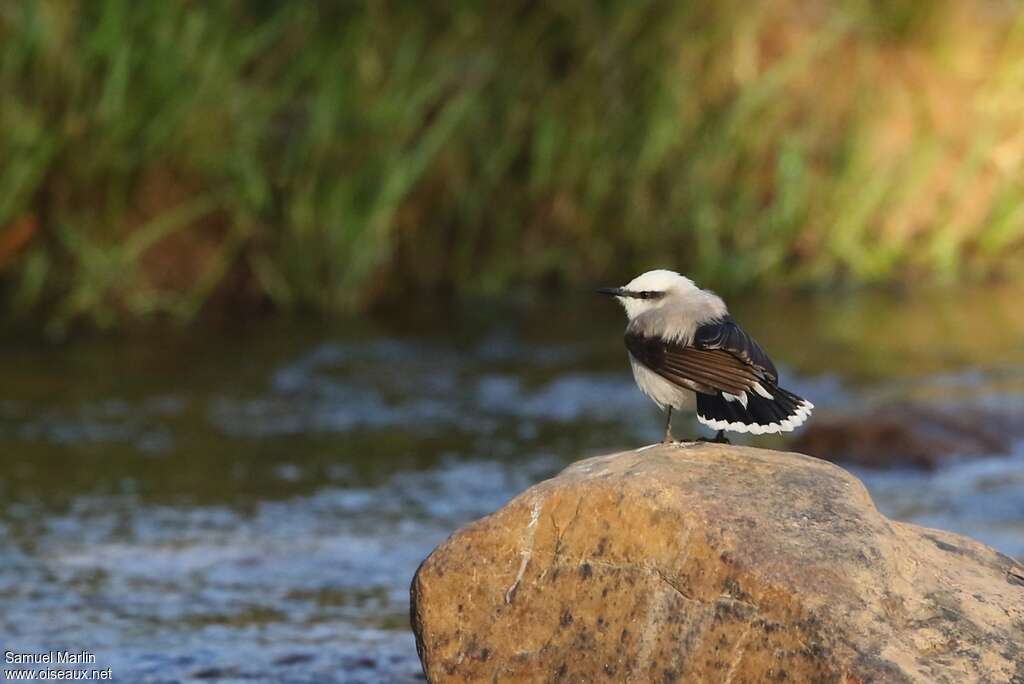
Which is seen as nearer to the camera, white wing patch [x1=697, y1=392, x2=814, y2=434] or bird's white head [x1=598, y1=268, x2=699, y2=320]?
white wing patch [x1=697, y1=392, x2=814, y2=434]

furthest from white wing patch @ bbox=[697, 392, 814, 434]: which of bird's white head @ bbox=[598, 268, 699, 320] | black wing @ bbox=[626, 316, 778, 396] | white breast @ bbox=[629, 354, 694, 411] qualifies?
bird's white head @ bbox=[598, 268, 699, 320]

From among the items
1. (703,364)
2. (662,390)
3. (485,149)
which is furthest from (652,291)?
(485,149)

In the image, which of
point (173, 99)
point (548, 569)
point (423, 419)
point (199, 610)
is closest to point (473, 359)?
point (423, 419)

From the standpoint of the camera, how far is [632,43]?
35.0ft

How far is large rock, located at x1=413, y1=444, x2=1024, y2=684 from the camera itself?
350cm

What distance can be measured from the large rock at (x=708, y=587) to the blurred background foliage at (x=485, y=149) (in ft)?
18.5

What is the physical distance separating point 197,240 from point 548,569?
6.34 meters

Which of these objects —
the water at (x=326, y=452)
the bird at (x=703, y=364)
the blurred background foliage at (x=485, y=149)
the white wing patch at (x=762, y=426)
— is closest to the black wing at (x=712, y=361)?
the bird at (x=703, y=364)

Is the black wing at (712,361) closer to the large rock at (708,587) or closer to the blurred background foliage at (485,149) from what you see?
the large rock at (708,587)

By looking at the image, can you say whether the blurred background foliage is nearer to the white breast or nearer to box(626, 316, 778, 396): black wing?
the white breast

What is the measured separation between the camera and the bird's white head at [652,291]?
442 cm

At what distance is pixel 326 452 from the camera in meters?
7.60

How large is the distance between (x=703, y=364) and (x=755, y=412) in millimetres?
175

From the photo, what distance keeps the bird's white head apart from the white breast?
0.18 metres
